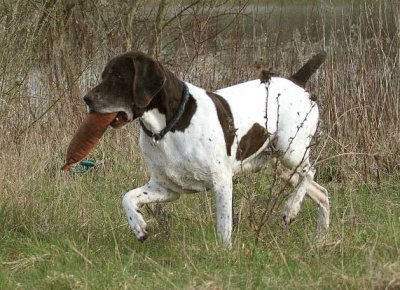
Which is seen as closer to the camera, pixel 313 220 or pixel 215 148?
pixel 215 148

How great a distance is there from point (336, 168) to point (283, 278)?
2.74 metres

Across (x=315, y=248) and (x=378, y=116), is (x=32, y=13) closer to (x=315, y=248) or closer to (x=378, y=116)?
(x=378, y=116)

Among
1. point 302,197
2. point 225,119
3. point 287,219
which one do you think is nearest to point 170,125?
point 225,119

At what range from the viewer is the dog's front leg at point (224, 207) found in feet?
15.8

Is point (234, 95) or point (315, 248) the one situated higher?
point (234, 95)

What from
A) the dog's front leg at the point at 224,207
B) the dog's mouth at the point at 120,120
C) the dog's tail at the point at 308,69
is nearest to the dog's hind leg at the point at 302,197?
the dog's front leg at the point at 224,207

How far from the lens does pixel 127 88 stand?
4613mm

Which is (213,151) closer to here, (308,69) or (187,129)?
(187,129)

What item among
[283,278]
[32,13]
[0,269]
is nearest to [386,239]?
[283,278]

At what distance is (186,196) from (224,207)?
973mm

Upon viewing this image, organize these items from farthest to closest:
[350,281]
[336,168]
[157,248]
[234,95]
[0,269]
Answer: [336,168] → [234,95] → [157,248] → [0,269] → [350,281]

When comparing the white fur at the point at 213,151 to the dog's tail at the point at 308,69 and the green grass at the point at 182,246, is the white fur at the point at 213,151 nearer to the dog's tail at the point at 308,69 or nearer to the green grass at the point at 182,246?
the green grass at the point at 182,246

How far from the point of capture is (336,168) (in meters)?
6.66

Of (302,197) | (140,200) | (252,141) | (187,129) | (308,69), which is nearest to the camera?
(187,129)
